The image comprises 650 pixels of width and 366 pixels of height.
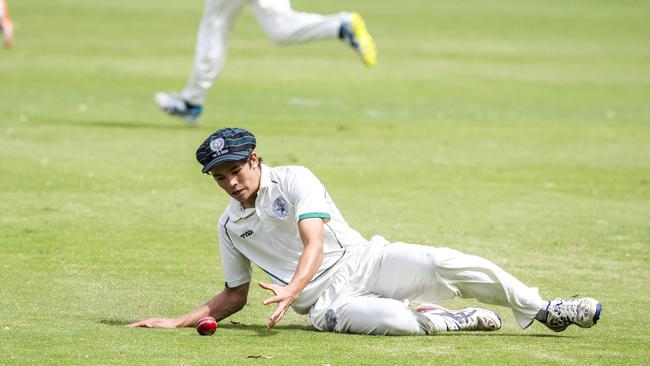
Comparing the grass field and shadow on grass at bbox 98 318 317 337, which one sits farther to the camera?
shadow on grass at bbox 98 318 317 337

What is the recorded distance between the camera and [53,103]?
19953mm

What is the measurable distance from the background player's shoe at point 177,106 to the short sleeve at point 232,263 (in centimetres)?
974

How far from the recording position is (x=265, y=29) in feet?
55.5

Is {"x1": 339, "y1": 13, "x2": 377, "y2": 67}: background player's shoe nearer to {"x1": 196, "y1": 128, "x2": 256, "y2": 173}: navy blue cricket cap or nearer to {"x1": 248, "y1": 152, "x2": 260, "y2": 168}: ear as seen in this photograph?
{"x1": 248, "y1": 152, "x2": 260, "y2": 168}: ear

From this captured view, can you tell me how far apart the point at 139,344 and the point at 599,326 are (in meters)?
2.75

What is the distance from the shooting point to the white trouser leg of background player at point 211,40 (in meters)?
17.0

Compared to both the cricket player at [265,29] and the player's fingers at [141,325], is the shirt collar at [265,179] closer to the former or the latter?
the player's fingers at [141,325]

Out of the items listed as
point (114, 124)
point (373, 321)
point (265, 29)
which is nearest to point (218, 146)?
point (373, 321)

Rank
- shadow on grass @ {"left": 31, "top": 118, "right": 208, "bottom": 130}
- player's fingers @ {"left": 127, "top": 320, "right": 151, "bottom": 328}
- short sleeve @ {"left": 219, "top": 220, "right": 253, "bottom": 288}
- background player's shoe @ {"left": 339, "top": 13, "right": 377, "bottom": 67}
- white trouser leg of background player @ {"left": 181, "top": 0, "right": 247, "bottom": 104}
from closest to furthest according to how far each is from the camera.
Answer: player's fingers @ {"left": 127, "top": 320, "right": 151, "bottom": 328}, short sleeve @ {"left": 219, "top": 220, "right": 253, "bottom": 288}, background player's shoe @ {"left": 339, "top": 13, "right": 377, "bottom": 67}, white trouser leg of background player @ {"left": 181, "top": 0, "right": 247, "bottom": 104}, shadow on grass @ {"left": 31, "top": 118, "right": 208, "bottom": 130}

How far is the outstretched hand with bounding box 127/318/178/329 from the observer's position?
7.80 meters

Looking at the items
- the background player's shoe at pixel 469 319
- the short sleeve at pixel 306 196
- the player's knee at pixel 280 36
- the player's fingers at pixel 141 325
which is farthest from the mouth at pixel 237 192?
the player's knee at pixel 280 36

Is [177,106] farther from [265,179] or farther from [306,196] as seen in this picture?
[306,196]

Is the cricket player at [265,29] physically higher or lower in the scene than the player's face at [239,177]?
lower

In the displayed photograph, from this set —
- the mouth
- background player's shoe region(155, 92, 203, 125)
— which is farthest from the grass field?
the mouth
